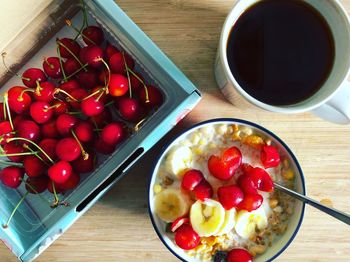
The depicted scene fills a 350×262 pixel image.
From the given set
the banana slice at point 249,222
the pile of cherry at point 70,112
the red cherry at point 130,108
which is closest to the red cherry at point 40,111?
the pile of cherry at point 70,112

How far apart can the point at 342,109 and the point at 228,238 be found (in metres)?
0.26

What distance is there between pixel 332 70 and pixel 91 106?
333mm

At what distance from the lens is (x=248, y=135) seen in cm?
75

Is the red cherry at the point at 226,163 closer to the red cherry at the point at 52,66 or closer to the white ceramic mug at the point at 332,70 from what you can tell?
the white ceramic mug at the point at 332,70

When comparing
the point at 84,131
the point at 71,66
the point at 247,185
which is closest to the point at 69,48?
the point at 71,66

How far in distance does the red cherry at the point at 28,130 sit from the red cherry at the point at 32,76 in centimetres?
6

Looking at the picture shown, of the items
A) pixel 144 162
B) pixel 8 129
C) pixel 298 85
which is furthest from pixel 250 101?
pixel 8 129

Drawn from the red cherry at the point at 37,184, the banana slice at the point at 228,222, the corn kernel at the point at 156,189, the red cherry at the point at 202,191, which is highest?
the red cherry at the point at 37,184

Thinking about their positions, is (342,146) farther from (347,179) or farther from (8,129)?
(8,129)

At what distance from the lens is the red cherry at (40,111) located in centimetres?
73

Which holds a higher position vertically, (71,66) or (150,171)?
(71,66)

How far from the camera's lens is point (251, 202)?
28.3 inches

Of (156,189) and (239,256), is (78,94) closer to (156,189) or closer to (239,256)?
(156,189)

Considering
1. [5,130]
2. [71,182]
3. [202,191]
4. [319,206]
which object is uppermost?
[5,130]
